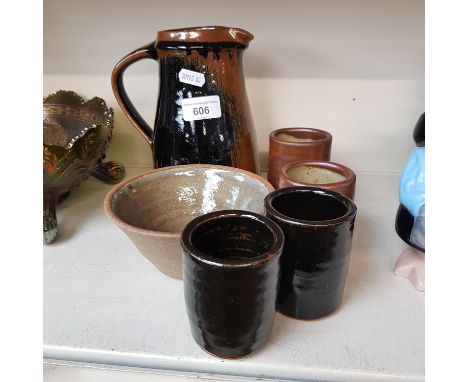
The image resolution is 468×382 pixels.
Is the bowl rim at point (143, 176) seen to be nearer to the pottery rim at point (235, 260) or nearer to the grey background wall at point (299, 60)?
the pottery rim at point (235, 260)

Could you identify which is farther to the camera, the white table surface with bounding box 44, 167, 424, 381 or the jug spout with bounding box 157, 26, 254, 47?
the jug spout with bounding box 157, 26, 254, 47

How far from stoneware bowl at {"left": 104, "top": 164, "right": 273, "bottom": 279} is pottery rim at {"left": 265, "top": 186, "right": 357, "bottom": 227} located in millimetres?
43

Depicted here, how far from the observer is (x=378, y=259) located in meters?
0.54

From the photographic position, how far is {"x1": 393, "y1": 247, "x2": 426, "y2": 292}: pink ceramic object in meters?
0.48

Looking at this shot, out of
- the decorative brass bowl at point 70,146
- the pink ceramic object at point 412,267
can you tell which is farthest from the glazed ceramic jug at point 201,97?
the pink ceramic object at point 412,267

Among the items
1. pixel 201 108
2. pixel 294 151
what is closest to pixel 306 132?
pixel 294 151

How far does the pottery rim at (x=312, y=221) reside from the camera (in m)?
0.38

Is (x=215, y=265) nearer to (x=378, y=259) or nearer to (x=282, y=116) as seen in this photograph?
(x=378, y=259)

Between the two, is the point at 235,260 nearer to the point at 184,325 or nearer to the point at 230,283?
the point at 230,283

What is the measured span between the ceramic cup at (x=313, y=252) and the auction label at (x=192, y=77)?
0.21m

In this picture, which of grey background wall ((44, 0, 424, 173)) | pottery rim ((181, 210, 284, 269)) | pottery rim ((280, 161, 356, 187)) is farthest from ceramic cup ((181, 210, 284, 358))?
grey background wall ((44, 0, 424, 173))

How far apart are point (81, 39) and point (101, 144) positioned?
247 mm

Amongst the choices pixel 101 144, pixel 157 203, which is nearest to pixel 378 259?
pixel 157 203

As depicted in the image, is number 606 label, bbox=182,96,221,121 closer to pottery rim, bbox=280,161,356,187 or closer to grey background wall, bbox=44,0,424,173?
pottery rim, bbox=280,161,356,187
